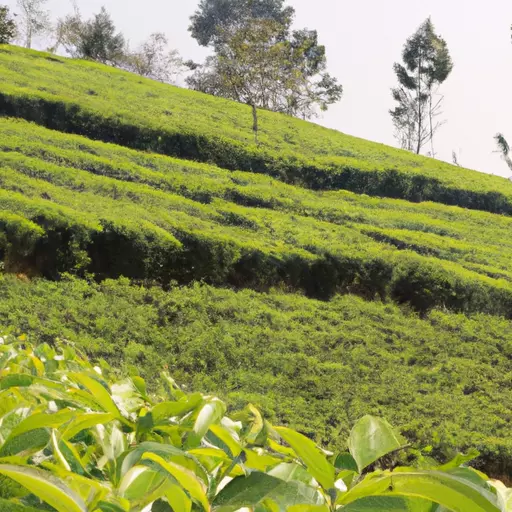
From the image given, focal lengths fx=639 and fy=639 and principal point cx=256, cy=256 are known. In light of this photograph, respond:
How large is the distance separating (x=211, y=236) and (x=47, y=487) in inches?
296

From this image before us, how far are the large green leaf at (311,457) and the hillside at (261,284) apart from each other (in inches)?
171

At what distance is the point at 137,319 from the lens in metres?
6.46

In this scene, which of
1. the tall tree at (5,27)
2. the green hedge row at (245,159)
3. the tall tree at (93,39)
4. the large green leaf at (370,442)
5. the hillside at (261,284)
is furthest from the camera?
the tall tree at (93,39)

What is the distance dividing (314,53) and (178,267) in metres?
31.9

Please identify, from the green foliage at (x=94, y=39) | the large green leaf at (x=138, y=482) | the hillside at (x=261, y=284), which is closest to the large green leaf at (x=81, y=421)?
the large green leaf at (x=138, y=482)

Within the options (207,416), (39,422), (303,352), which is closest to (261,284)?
(303,352)

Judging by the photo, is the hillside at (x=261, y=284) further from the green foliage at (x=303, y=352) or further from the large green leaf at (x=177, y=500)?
the large green leaf at (x=177, y=500)

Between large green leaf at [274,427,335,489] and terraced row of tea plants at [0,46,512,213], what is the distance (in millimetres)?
14030

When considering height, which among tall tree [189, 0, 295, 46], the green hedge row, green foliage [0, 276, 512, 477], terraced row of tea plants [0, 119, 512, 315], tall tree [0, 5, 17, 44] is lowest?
green foliage [0, 276, 512, 477]

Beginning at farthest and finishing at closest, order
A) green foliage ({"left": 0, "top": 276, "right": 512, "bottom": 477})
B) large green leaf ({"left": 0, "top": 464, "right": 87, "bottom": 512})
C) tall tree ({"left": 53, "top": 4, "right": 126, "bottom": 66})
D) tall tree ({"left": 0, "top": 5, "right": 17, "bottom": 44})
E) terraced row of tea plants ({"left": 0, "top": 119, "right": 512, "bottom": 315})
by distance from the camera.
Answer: tall tree ({"left": 53, "top": 4, "right": 126, "bottom": 66}), tall tree ({"left": 0, "top": 5, "right": 17, "bottom": 44}), terraced row of tea plants ({"left": 0, "top": 119, "right": 512, "bottom": 315}), green foliage ({"left": 0, "top": 276, "right": 512, "bottom": 477}), large green leaf ({"left": 0, "top": 464, "right": 87, "bottom": 512})

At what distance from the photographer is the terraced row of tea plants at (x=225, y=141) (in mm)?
14031

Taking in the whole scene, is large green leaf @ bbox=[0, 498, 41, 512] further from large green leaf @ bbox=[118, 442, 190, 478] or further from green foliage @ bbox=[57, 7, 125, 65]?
green foliage @ bbox=[57, 7, 125, 65]

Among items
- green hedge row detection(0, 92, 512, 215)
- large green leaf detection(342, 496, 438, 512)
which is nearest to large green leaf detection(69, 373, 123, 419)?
large green leaf detection(342, 496, 438, 512)

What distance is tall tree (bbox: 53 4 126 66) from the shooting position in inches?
1277
